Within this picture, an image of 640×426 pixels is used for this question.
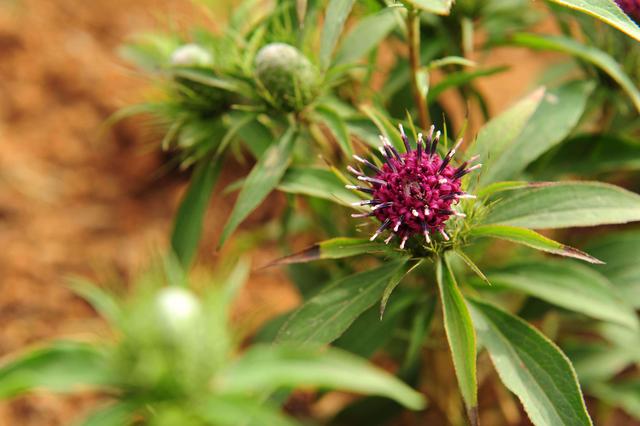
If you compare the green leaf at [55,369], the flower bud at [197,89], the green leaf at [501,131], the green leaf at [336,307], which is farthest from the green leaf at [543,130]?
the green leaf at [55,369]

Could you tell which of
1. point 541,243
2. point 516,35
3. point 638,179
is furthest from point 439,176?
point 638,179

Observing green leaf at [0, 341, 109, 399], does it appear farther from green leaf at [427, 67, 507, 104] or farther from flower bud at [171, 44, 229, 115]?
green leaf at [427, 67, 507, 104]

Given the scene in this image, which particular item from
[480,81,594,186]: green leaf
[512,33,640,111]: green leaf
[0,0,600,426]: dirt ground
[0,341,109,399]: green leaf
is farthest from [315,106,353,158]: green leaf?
[0,0,600,426]: dirt ground

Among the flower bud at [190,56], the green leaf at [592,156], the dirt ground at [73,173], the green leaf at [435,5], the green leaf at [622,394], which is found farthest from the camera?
the dirt ground at [73,173]

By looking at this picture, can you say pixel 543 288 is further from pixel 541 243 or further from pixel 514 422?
pixel 514 422

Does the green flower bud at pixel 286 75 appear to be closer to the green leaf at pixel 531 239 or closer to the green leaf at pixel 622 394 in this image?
the green leaf at pixel 531 239

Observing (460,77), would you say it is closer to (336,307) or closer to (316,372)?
(336,307)

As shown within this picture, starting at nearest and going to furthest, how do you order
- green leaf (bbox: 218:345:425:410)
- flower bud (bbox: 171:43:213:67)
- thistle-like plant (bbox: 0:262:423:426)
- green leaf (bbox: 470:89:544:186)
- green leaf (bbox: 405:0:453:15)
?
green leaf (bbox: 405:0:453:15) → green leaf (bbox: 218:345:425:410) → green leaf (bbox: 470:89:544:186) → thistle-like plant (bbox: 0:262:423:426) → flower bud (bbox: 171:43:213:67)
